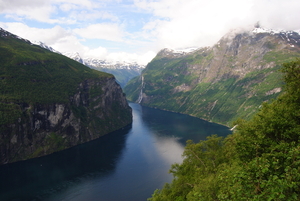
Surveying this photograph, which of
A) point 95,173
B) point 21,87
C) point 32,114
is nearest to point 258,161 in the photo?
point 95,173

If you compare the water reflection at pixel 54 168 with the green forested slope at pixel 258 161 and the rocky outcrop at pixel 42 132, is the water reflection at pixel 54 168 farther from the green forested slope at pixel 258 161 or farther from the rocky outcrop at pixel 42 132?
the green forested slope at pixel 258 161

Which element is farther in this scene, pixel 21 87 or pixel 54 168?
pixel 21 87

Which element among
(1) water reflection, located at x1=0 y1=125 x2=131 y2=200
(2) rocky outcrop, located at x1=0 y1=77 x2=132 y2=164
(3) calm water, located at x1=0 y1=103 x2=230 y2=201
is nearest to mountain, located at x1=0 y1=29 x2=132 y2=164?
(2) rocky outcrop, located at x1=0 y1=77 x2=132 y2=164

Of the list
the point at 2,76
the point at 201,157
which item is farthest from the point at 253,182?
the point at 2,76

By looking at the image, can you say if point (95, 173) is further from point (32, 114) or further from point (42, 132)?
point (32, 114)

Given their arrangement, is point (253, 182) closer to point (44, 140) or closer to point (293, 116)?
point (293, 116)

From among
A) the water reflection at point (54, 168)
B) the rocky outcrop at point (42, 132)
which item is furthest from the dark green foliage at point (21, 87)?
the water reflection at point (54, 168)

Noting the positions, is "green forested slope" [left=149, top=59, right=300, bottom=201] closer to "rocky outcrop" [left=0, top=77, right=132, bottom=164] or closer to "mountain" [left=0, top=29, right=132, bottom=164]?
"rocky outcrop" [left=0, top=77, right=132, bottom=164]
